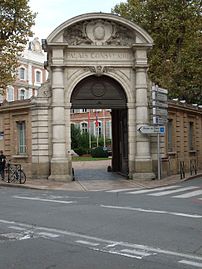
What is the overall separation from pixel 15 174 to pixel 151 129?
7.12 meters

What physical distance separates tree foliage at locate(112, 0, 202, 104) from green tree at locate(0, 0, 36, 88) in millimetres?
10753

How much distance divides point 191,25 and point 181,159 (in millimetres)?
11948

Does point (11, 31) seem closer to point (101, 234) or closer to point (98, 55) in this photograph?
point (98, 55)

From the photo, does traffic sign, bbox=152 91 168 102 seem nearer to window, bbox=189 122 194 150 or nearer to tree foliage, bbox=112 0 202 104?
window, bbox=189 122 194 150

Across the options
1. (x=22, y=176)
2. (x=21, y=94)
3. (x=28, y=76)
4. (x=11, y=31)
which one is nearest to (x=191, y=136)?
(x=22, y=176)

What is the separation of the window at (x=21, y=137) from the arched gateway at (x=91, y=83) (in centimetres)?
143

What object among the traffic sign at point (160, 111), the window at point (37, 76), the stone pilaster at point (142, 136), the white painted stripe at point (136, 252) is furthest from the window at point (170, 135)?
the window at point (37, 76)

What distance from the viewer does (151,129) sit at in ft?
75.5

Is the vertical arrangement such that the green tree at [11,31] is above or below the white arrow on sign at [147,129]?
above

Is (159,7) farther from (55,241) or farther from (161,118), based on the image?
(55,241)

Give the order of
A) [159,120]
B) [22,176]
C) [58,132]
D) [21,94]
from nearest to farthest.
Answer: [22,176], [58,132], [159,120], [21,94]

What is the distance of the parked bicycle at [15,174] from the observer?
22.6m

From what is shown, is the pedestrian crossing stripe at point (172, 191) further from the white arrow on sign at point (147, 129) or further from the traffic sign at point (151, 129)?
the white arrow on sign at point (147, 129)

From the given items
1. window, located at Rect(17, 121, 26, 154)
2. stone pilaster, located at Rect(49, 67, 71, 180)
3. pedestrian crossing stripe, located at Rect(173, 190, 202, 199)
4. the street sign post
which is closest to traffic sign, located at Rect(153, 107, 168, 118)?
the street sign post
